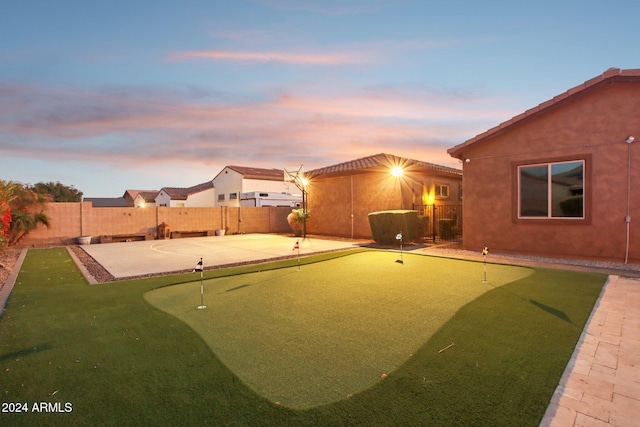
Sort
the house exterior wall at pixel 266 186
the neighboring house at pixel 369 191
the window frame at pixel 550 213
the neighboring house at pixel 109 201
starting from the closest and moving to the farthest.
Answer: the window frame at pixel 550 213
the neighboring house at pixel 369 191
the house exterior wall at pixel 266 186
the neighboring house at pixel 109 201

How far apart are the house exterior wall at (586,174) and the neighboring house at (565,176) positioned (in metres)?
0.02

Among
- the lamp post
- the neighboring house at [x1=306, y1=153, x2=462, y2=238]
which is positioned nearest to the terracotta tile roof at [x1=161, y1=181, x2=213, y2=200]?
the lamp post

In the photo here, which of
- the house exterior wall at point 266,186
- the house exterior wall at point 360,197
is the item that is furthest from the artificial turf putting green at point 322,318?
the house exterior wall at point 266,186

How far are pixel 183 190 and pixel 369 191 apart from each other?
32116mm

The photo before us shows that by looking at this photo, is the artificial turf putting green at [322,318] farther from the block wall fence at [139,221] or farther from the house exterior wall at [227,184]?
the house exterior wall at [227,184]

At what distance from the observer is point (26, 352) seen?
3549mm

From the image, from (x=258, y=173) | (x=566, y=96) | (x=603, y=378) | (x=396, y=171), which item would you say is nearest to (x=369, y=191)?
(x=396, y=171)

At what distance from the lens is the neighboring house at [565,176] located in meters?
8.62

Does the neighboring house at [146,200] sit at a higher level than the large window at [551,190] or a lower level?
higher

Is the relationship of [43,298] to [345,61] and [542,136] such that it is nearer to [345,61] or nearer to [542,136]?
[345,61]

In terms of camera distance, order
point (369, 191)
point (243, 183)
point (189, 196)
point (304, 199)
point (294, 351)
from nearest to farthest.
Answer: point (294, 351)
point (369, 191)
point (304, 199)
point (243, 183)
point (189, 196)

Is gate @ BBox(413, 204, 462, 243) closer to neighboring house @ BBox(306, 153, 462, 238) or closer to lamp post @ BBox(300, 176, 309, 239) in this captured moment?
neighboring house @ BBox(306, 153, 462, 238)

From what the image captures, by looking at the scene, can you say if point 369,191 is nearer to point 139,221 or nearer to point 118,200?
point 139,221

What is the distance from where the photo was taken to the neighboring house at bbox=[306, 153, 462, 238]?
630 inches
